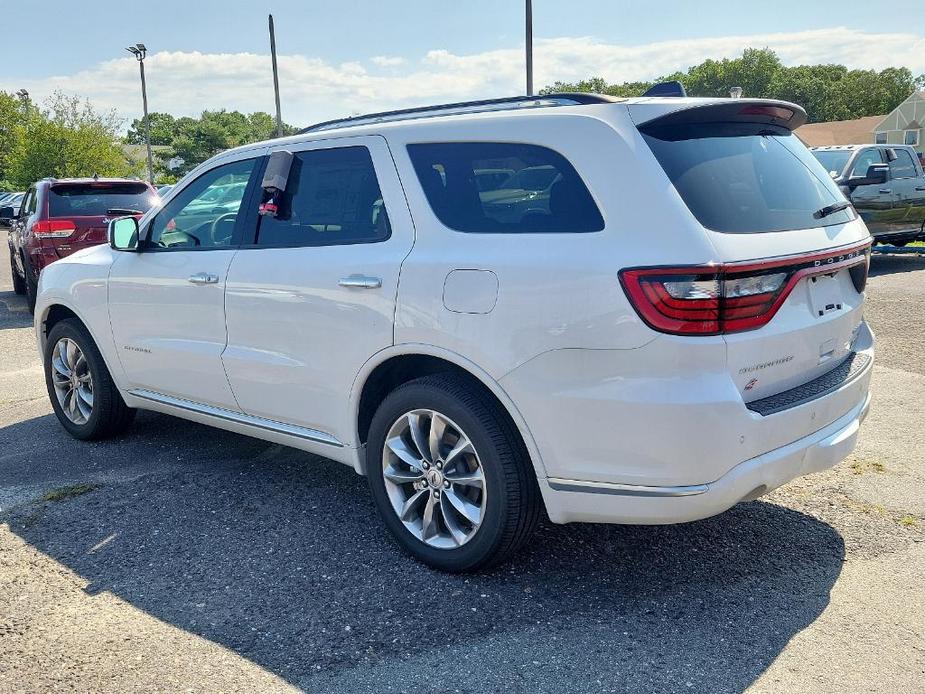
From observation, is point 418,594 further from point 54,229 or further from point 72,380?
point 54,229

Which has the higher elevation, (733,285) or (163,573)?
(733,285)

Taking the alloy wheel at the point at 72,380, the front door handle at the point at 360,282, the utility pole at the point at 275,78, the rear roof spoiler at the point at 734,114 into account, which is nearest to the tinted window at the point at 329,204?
the front door handle at the point at 360,282

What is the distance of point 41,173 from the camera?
110 ft

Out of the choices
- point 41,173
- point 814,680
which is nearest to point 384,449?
point 814,680

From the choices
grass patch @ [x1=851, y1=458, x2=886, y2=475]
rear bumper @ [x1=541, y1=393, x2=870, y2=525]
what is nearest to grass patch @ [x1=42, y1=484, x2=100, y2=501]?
rear bumper @ [x1=541, y1=393, x2=870, y2=525]

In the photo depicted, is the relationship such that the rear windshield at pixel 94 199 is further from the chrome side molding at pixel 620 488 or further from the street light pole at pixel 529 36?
the street light pole at pixel 529 36

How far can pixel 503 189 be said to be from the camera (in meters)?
3.46

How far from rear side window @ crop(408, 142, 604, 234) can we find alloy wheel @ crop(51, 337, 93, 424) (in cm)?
306

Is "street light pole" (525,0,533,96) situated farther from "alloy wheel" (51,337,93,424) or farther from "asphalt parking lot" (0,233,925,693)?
"asphalt parking lot" (0,233,925,693)

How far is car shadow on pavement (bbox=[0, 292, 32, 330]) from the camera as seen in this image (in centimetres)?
1092

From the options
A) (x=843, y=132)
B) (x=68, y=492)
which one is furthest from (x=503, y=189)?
(x=843, y=132)

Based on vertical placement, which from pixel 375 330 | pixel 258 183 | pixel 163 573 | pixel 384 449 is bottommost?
pixel 163 573

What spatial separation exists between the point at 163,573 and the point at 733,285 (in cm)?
263

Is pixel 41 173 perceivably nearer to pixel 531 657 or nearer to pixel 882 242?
pixel 882 242
